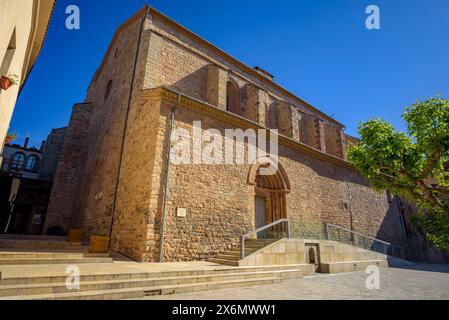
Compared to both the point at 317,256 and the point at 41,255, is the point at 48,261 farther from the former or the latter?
the point at 317,256

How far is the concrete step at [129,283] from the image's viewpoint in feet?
12.1

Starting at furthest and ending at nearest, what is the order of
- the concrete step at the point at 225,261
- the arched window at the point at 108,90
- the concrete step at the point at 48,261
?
the arched window at the point at 108,90
the concrete step at the point at 225,261
the concrete step at the point at 48,261

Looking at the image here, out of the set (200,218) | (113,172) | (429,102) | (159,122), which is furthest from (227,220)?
(429,102)

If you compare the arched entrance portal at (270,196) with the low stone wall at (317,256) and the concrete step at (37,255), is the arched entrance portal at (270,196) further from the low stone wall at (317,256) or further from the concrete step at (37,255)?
the concrete step at (37,255)

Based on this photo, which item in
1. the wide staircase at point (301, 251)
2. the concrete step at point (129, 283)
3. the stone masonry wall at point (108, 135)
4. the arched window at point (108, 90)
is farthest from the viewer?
the arched window at point (108, 90)

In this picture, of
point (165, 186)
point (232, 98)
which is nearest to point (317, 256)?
point (165, 186)

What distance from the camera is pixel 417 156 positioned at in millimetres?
8109

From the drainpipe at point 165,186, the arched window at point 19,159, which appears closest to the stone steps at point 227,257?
the drainpipe at point 165,186

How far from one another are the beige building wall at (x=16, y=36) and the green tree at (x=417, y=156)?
390 inches

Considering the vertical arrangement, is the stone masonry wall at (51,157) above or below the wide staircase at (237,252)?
above

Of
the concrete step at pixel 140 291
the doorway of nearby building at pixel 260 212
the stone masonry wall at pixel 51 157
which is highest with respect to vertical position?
the stone masonry wall at pixel 51 157

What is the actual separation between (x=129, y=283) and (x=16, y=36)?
479cm

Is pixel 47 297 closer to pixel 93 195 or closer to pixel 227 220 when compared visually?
pixel 227 220

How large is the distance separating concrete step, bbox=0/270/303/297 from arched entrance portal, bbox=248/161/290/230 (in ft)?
15.2
